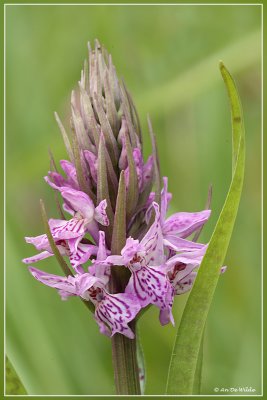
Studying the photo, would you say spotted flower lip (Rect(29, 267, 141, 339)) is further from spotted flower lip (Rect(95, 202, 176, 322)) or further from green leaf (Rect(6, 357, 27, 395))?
green leaf (Rect(6, 357, 27, 395))

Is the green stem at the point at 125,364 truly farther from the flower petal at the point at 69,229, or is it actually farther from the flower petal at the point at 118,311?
the flower petal at the point at 69,229

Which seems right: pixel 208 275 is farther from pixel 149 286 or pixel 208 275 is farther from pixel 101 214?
pixel 101 214

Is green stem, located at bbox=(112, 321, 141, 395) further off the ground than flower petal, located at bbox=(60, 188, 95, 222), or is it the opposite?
flower petal, located at bbox=(60, 188, 95, 222)

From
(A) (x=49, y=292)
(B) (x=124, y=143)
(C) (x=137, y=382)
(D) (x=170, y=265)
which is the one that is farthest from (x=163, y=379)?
(B) (x=124, y=143)

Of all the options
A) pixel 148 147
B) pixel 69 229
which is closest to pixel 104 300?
pixel 69 229

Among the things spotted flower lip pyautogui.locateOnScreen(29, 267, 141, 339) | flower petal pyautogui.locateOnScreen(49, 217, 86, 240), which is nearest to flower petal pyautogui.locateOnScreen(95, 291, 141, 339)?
spotted flower lip pyautogui.locateOnScreen(29, 267, 141, 339)

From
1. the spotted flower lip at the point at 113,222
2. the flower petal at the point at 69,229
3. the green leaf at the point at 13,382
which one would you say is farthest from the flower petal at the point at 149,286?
the green leaf at the point at 13,382

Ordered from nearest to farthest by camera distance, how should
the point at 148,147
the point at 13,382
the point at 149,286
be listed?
the point at 149,286, the point at 13,382, the point at 148,147

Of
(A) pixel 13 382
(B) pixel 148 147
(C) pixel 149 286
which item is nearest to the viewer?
(C) pixel 149 286
